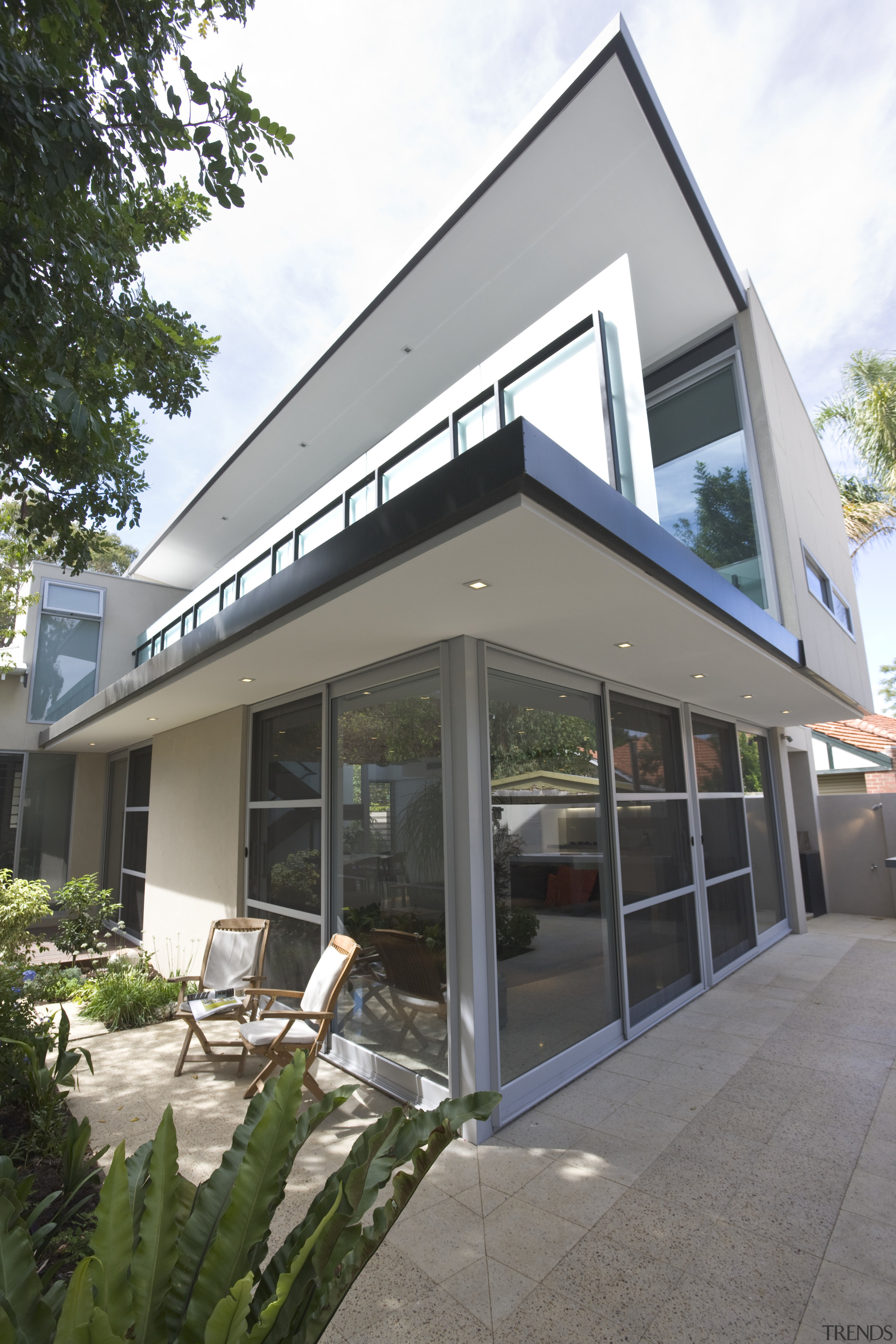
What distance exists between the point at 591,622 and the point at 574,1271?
9.54 ft

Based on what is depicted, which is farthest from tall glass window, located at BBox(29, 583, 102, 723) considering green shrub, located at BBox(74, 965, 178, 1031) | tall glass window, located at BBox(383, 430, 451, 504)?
tall glass window, located at BBox(383, 430, 451, 504)

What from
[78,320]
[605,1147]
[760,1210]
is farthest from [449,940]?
[78,320]

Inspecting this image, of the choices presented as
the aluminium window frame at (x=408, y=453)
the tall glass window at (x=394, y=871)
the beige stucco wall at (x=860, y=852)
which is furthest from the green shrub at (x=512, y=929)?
the beige stucco wall at (x=860, y=852)

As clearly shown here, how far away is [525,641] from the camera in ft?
13.8

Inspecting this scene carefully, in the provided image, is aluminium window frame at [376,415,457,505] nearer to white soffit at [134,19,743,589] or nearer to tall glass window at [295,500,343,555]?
tall glass window at [295,500,343,555]

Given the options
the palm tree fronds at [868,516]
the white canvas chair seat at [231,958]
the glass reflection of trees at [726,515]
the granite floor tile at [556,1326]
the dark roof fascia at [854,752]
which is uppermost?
the palm tree fronds at [868,516]

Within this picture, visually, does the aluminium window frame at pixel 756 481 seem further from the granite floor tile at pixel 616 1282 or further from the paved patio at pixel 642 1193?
the granite floor tile at pixel 616 1282

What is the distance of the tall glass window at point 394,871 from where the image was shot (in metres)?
4.09

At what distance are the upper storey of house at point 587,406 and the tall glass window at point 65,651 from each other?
415 centimetres

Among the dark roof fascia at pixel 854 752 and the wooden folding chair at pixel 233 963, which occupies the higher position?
the dark roof fascia at pixel 854 752

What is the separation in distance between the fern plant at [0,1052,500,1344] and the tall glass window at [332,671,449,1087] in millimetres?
2551

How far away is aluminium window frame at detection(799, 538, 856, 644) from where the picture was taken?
20.0 ft

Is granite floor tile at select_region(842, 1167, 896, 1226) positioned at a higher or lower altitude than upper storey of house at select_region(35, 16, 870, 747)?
lower

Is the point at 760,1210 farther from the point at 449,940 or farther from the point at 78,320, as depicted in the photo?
the point at 78,320
